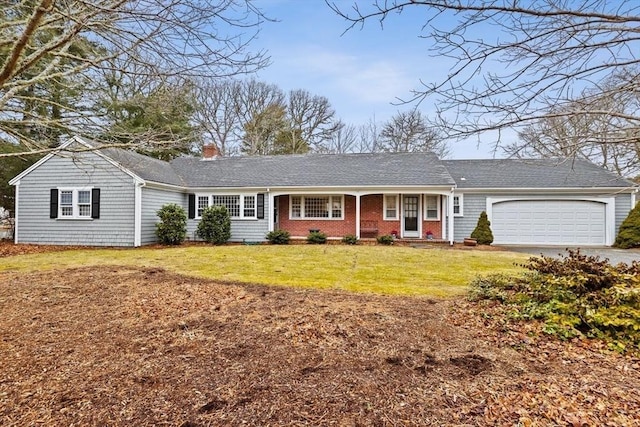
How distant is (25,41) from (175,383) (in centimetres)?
329

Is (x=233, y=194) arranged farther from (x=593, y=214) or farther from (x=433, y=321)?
(x=593, y=214)

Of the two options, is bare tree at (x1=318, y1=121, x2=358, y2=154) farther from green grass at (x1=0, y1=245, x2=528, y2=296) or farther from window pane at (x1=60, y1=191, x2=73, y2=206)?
green grass at (x1=0, y1=245, x2=528, y2=296)

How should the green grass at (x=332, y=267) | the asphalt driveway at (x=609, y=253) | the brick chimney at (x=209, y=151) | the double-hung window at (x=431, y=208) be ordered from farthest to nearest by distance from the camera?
the brick chimney at (x=209, y=151), the double-hung window at (x=431, y=208), the asphalt driveway at (x=609, y=253), the green grass at (x=332, y=267)

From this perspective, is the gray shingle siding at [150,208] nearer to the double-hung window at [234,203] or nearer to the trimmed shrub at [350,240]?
the double-hung window at [234,203]

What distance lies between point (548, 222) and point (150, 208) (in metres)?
16.6

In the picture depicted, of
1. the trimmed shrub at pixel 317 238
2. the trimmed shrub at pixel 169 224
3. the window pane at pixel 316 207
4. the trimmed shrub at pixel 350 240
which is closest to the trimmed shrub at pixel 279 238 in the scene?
the trimmed shrub at pixel 317 238

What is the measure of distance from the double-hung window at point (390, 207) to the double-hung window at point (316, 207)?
1.98 meters

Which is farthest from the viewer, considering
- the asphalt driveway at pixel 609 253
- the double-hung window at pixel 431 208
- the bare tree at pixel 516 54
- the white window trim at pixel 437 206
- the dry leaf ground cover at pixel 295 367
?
the double-hung window at pixel 431 208

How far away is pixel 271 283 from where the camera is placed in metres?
6.46

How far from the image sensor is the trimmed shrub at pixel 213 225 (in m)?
15.0

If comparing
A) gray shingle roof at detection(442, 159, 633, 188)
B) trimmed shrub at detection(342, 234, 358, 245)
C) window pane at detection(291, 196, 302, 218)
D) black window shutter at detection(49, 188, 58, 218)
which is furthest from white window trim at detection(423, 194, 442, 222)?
black window shutter at detection(49, 188, 58, 218)

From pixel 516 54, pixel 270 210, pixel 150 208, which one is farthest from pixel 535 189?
pixel 150 208

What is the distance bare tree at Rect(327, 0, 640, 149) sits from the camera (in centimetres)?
288

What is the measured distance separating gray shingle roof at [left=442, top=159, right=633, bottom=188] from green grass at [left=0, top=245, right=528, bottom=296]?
6.40 meters
